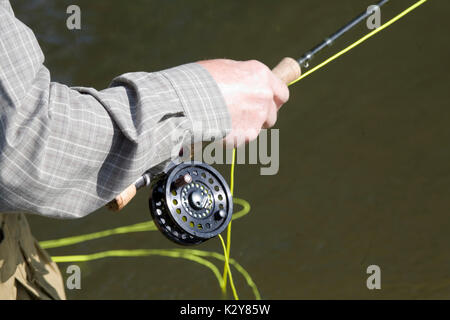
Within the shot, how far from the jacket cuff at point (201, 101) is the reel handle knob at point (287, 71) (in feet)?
0.97

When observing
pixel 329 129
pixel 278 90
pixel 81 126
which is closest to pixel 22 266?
pixel 81 126

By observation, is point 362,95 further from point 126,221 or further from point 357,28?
point 126,221

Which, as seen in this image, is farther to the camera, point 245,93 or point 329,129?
point 329,129

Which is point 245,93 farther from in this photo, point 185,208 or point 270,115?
point 185,208

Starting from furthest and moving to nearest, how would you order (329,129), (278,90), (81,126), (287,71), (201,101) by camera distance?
(329,129) → (287,71) → (278,90) → (201,101) → (81,126)

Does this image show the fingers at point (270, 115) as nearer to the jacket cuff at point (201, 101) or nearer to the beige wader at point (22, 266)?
the jacket cuff at point (201, 101)

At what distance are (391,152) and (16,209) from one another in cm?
193

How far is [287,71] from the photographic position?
4.90ft

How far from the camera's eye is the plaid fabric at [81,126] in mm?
983

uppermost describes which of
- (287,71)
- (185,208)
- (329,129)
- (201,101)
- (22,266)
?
(329,129)

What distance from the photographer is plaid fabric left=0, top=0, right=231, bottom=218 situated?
98cm

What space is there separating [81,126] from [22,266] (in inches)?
24.3

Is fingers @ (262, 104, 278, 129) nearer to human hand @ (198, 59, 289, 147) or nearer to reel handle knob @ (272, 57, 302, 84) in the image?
human hand @ (198, 59, 289, 147)

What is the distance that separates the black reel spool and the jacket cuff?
0.65 feet
